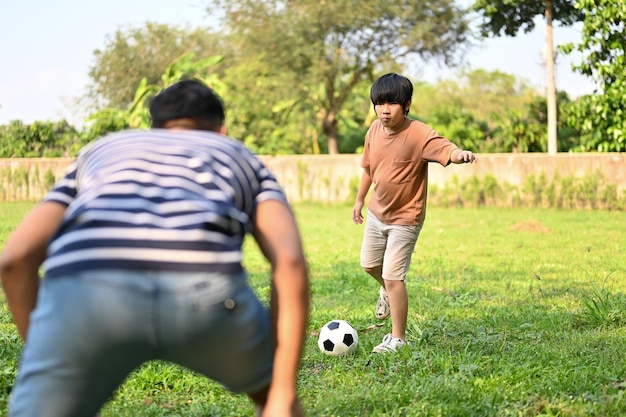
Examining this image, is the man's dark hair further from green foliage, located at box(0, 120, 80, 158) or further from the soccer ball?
green foliage, located at box(0, 120, 80, 158)

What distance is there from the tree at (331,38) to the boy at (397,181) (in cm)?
2570

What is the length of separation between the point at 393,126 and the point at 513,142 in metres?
19.7

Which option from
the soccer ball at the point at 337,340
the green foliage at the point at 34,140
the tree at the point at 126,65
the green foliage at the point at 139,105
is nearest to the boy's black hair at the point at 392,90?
the soccer ball at the point at 337,340

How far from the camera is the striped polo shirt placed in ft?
6.40

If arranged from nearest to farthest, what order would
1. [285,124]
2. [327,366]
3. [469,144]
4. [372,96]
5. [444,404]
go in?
1. [444,404]
2. [327,366]
3. [372,96]
4. [469,144]
5. [285,124]

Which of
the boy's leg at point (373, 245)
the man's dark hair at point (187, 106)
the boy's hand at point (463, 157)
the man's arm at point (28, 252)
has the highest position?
the man's dark hair at point (187, 106)

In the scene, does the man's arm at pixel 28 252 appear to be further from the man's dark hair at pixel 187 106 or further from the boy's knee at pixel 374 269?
the boy's knee at pixel 374 269

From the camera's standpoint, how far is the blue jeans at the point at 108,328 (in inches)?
75.5

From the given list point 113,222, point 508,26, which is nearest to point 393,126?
point 113,222

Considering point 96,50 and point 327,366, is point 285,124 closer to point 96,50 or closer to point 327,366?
point 96,50

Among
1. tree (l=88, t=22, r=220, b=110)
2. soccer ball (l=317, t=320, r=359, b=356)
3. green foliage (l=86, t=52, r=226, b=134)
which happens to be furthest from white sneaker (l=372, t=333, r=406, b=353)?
tree (l=88, t=22, r=220, b=110)

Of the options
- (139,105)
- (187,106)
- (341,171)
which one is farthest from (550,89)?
(187,106)

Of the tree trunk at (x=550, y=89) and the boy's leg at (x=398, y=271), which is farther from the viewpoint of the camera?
the tree trunk at (x=550, y=89)

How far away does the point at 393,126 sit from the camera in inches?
212
